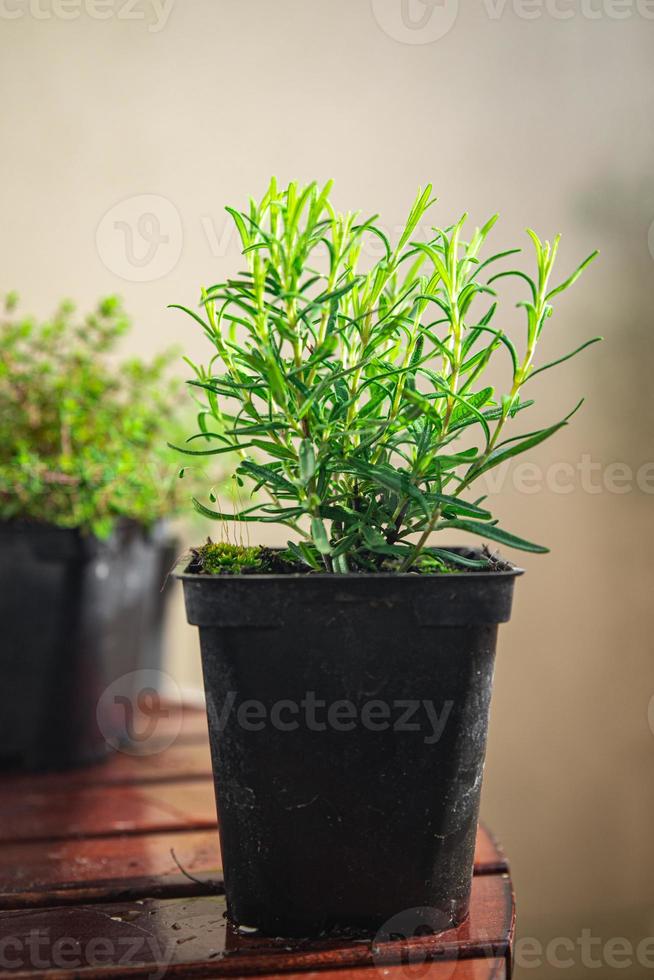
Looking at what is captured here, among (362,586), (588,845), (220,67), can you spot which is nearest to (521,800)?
(588,845)

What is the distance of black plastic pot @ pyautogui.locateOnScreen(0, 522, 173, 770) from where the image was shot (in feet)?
→ 3.55

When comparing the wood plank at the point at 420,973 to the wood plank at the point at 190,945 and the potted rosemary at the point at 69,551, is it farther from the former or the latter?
the potted rosemary at the point at 69,551

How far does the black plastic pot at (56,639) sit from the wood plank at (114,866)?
26cm

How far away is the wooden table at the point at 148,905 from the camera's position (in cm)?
57

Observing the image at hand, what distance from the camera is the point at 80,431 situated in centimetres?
118

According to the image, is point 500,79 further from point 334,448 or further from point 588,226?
point 334,448

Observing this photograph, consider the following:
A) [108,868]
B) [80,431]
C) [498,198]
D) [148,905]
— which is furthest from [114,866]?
[498,198]

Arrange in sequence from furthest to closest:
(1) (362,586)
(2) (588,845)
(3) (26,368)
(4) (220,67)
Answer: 1. (2) (588,845)
2. (4) (220,67)
3. (3) (26,368)
4. (1) (362,586)

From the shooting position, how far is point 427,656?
0.58 m

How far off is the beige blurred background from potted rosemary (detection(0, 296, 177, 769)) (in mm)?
579

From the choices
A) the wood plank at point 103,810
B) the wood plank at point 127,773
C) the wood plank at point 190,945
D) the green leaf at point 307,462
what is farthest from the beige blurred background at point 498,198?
the green leaf at point 307,462

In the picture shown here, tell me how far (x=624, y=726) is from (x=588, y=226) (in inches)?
41.9

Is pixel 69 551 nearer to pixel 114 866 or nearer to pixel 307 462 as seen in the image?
pixel 114 866

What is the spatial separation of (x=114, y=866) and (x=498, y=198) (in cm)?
149
